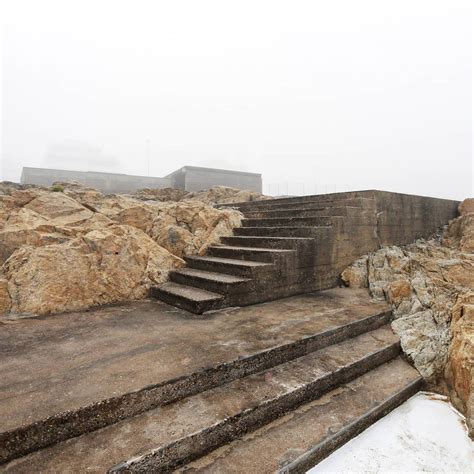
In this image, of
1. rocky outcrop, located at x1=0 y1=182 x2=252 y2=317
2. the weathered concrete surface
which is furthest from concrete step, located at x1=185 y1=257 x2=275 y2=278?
the weathered concrete surface

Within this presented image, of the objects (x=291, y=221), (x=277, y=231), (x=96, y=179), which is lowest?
(x=277, y=231)

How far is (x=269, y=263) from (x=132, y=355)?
2281 millimetres

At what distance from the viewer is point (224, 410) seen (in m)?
1.89

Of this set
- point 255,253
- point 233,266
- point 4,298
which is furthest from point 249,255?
point 4,298

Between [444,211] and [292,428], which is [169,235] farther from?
[444,211]

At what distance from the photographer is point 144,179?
16703 mm

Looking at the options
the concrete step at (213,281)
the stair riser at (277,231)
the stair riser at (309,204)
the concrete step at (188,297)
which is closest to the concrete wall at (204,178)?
the stair riser at (309,204)

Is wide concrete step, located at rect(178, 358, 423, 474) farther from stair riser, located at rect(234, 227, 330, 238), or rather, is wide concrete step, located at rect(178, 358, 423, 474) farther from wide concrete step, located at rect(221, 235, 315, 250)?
stair riser, located at rect(234, 227, 330, 238)

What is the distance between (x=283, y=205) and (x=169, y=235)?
2.71m

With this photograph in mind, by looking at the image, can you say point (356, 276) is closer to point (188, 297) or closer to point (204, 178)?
point (188, 297)

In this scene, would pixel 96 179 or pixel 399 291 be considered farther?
pixel 96 179

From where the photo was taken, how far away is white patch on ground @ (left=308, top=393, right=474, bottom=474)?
179cm

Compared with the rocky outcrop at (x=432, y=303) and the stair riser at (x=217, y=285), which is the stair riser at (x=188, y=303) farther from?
the rocky outcrop at (x=432, y=303)

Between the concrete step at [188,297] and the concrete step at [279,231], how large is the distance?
5.92 ft
